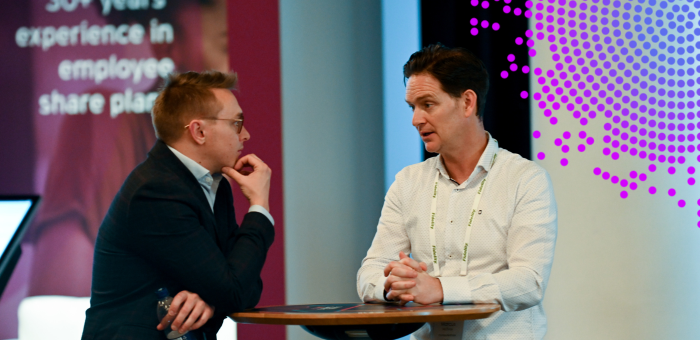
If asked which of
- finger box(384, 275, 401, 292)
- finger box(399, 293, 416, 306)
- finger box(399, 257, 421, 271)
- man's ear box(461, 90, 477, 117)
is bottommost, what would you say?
finger box(399, 293, 416, 306)

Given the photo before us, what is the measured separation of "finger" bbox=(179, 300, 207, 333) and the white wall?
5.89 ft

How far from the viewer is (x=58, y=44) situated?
3.68 metres

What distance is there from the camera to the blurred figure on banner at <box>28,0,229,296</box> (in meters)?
3.58

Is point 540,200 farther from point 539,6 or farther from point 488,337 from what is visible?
point 539,6

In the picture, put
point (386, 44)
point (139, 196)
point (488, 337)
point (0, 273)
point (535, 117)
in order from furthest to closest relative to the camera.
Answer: point (386, 44) < point (535, 117) < point (0, 273) < point (488, 337) < point (139, 196)

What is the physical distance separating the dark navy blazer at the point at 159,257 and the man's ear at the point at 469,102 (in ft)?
3.00

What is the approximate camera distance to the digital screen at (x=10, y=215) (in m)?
2.73

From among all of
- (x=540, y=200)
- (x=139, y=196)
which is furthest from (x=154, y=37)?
(x=540, y=200)

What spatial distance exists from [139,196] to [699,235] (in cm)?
307

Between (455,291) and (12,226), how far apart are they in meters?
1.96

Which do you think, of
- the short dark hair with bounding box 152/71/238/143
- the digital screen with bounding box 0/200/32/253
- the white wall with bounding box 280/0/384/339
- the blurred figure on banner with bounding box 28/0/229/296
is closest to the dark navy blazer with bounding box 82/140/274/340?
the short dark hair with bounding box 152/71/238/143

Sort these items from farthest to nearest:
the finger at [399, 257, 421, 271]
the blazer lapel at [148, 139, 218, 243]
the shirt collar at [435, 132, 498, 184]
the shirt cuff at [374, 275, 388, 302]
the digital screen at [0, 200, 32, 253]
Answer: the digital screen at [0, 200, 32, 253]
the shirt collar at [435, 132, 498, 184]
the shirt cuff at [374, 275, 388, 302]
the finger at [399, 257, 421, 271]
the blazer lapel at [148, 139, 218, 243]

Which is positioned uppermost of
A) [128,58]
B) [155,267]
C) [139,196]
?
[128,58]

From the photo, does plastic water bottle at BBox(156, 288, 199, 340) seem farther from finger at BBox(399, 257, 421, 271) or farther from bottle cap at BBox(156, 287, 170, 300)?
finger at BBox(399, 257, 421, 271)
